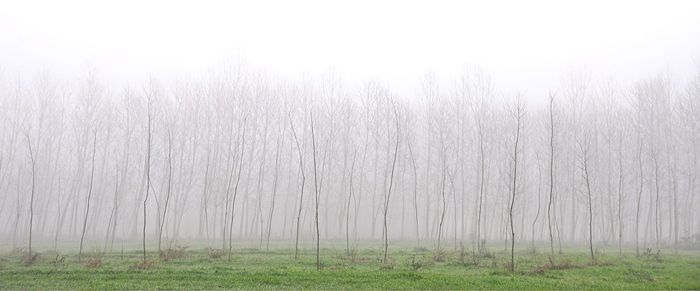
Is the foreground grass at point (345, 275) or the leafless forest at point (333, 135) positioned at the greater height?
the leafless forest at point (333, 135)

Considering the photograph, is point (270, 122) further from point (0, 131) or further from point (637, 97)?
point (637, 97)

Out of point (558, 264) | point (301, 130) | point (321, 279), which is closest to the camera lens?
point (321, 279)

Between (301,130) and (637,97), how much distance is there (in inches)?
1234

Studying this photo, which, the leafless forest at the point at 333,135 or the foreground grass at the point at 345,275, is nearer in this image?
the foreground grass at the point at 345,275

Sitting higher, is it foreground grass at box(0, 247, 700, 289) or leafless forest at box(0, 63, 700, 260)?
leafless forest at box(0, 63, 700, 260)

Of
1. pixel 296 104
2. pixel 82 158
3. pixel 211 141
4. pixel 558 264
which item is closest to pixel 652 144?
pixel 558 264

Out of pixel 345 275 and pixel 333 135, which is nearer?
pixel 345 275

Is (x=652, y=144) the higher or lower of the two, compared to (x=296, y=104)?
lower

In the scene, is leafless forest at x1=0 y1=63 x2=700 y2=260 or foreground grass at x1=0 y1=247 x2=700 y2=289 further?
leafless forest at x1=0 y1=63 x2=700 y2=260

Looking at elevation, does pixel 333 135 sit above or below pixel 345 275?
above

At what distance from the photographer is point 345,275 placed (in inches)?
481

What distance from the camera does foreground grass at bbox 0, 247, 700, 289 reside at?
10891mm

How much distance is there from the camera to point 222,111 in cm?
4041

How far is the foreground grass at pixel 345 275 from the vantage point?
1089 centimetres
